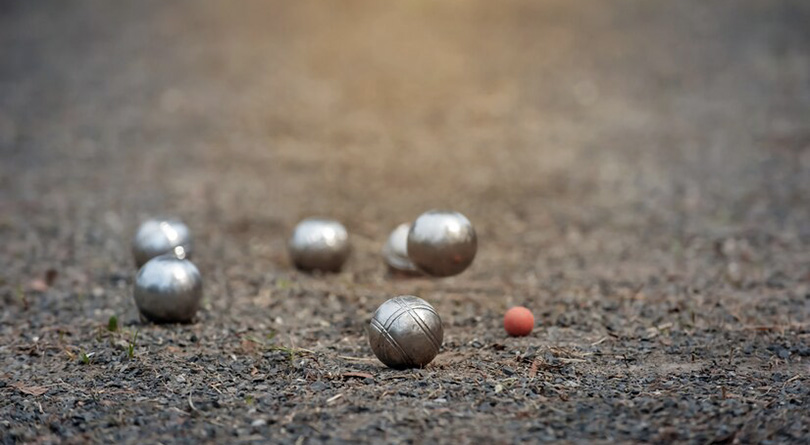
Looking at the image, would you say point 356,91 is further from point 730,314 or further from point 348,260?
point 730,314

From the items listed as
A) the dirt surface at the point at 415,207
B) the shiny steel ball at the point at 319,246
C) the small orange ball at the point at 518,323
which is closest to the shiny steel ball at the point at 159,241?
the dirt surface at the point at 415,207

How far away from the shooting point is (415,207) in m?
11.5

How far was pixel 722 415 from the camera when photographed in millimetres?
4844

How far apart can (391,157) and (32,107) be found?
→ 6739 mm

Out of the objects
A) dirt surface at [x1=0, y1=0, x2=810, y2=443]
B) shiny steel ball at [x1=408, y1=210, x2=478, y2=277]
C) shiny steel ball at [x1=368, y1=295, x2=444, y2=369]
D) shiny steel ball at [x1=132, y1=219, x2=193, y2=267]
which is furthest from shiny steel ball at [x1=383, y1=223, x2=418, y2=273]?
shiny steel ball at [x1=368, y1=295, x2=444, y2=369]

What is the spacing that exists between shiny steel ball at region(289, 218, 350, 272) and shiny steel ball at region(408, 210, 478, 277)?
133cm

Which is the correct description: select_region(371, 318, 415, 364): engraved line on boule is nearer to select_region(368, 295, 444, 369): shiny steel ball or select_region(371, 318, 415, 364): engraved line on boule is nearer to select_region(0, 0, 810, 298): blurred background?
select_region(368, 295, 444, 369): shiny steel ball

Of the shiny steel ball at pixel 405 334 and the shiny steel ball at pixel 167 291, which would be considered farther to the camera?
the shiny steel ball at pixel 167 291

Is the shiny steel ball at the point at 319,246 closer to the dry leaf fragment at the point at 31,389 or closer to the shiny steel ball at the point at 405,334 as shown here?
the shiny steel ball at the point at 405,334

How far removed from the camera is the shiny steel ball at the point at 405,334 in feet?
18.4

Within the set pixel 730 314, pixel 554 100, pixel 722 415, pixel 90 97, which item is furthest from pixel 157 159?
pixel 722 415

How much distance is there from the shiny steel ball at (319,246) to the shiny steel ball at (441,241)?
1.33 metres

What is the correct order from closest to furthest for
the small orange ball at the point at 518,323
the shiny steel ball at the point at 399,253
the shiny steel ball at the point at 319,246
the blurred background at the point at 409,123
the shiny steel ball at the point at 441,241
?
the small orange ball at the point at 518,323 → the shiny steel ball at the point at 441,241 → the shiny steel ball at the point at 399,253 → the shiny steel ball at the point at 319,246 → the blurred background at the point at 409,123

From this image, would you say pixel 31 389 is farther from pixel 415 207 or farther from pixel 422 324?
pixel 415 207
